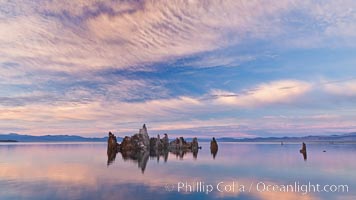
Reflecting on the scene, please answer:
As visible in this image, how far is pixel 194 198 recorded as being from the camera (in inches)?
1053

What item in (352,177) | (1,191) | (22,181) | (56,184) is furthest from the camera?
(352,177)

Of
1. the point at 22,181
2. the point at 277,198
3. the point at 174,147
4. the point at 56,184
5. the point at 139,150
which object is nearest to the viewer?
the point at 277,198

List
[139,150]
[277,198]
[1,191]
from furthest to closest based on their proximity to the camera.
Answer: [139,150]
[1,191]
[277,198]

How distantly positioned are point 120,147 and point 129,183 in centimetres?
8297

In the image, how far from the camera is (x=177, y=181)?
36781mm

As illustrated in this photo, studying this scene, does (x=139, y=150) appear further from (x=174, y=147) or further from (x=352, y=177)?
(x=352, y=177)

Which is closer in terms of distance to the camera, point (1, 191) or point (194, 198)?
point (194, 198)

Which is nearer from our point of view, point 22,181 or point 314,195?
point 314,195

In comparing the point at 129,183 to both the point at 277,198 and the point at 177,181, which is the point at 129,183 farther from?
the point at 277,198

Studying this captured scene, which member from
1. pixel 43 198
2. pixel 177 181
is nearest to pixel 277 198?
pixel 177 181

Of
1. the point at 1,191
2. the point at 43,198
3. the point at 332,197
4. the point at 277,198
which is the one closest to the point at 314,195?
the point at 332,197

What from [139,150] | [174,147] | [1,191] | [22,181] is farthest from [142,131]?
[1,191]

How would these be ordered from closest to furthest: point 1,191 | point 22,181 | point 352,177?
point 1,191, point 22,181, point 352,177

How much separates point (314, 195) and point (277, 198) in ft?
12.9
